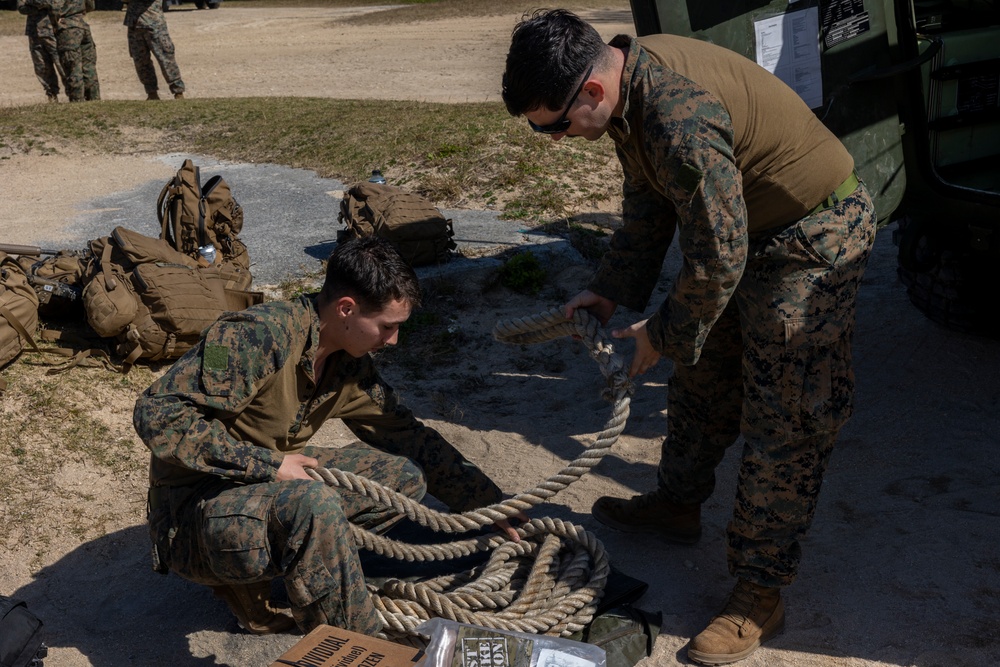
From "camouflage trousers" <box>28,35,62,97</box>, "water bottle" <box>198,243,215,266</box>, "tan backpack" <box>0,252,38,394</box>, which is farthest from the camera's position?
"camouflage trousers" <box>28,35,62,97</box>

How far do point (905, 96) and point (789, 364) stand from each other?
195 cm

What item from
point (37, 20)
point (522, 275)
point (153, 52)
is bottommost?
point (522, 275)

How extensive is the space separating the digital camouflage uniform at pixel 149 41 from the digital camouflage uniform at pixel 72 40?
1.56 feet

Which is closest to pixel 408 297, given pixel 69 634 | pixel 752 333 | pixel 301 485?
pixel 301 485

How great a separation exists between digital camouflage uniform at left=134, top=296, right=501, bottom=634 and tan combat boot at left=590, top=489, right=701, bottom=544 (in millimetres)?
1211

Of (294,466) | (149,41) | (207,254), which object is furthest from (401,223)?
(149,41)

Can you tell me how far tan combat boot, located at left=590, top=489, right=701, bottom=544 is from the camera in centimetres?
357

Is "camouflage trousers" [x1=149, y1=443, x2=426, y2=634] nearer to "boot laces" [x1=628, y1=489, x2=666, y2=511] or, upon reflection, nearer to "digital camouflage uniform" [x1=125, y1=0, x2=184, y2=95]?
"boot laces" [x1=628, y1=489, x2=666, y2=511]

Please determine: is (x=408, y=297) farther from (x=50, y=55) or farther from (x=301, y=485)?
(x=50, y=55)

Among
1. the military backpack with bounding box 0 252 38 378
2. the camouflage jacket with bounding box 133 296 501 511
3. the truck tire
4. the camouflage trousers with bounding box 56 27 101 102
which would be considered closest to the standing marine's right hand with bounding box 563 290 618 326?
the camouflage jacket with bounding box 133 296 501 511

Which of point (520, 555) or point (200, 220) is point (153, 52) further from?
point (520, 555)

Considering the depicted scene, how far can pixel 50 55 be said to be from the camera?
11586 mm

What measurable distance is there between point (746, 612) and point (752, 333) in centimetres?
87

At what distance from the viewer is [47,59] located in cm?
1166
